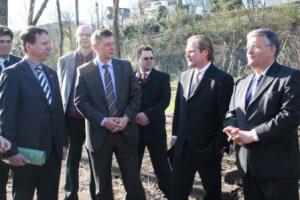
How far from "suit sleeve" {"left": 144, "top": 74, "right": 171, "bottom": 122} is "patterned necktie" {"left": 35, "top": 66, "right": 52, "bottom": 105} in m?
1.33

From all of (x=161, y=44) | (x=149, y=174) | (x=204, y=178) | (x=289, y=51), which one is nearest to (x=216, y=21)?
(x=161, y=44)

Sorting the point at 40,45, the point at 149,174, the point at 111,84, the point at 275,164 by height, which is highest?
the point at 40,45

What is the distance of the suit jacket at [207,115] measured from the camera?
4.49 m

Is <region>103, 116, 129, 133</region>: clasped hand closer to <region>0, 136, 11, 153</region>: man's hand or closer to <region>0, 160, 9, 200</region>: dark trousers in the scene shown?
<region>0, 136, 11, 153</region>: man's hand

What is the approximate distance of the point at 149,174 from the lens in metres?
6.39

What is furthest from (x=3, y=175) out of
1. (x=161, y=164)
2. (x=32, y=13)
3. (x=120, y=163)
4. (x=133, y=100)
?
(x=32, y=13)

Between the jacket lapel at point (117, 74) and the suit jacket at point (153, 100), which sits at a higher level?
the jacket lapel at point (117, 74)

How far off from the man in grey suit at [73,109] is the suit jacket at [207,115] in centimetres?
143

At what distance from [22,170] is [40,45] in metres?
1.24

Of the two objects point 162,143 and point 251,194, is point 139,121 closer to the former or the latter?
point 162,143

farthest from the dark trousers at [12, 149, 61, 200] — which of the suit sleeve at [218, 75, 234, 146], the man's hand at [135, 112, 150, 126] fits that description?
the suit sleeve at [218, 75, 234, 146]

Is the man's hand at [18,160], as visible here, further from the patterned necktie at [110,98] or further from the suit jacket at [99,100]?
the patterned necktie at [110,98]

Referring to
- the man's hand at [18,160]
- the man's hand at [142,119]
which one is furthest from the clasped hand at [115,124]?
the man's hand at [18,160]

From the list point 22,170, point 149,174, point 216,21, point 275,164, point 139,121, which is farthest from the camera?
point 216,21
